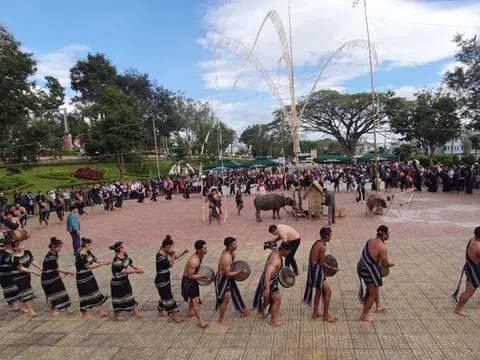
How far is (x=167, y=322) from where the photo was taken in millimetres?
6988

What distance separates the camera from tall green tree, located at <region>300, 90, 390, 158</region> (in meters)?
46.4

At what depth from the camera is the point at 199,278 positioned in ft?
21.4

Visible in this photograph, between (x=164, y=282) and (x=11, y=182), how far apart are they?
3264 centimetres

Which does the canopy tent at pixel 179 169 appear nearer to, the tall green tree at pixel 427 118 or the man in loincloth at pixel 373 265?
the tall green tree at pixel 427 118

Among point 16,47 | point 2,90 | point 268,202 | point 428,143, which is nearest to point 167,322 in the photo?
point 268,202

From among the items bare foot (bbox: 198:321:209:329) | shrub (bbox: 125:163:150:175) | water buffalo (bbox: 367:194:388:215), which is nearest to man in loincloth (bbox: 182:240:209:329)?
bare foot (bbox: 198:321:209:329)

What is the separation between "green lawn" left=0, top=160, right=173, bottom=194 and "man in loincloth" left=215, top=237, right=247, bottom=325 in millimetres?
30907

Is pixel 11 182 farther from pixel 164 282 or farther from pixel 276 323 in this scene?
pixel 276 323

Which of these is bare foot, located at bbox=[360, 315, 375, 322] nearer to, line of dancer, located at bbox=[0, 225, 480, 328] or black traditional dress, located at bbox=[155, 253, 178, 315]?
line of dancer, located at bbox=[0, 225, 480, 328]

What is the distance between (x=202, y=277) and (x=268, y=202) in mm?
10091

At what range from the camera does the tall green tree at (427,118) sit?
31.1m

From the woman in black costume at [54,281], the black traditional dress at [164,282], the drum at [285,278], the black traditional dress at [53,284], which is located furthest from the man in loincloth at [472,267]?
the black traditional dress at [53,284]

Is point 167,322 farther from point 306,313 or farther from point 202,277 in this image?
point 306,313

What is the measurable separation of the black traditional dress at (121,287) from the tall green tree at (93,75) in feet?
189
